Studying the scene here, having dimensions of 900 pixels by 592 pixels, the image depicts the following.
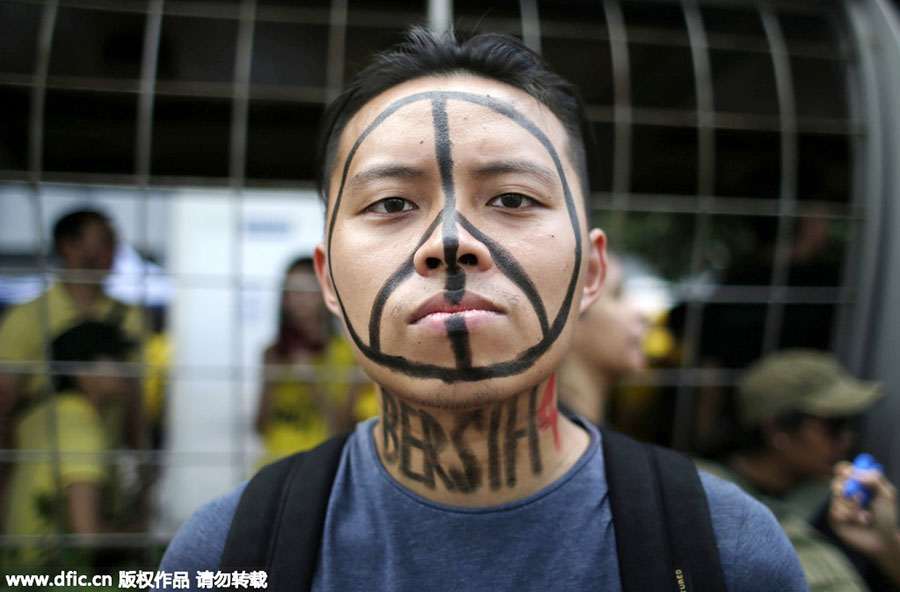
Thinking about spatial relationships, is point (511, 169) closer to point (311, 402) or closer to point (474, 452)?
point (474, 452)

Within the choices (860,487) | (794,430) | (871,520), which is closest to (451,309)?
(860,487)

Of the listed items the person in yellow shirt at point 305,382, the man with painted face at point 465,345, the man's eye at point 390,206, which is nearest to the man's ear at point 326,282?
the man with painted face at point 465,345

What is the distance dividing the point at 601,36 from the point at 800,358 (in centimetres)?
197

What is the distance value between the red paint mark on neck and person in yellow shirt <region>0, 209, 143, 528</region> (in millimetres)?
2378

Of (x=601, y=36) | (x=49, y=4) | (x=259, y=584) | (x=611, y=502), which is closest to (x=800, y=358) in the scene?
(x=601, y=36)

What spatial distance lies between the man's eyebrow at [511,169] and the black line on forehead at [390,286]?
13 cm

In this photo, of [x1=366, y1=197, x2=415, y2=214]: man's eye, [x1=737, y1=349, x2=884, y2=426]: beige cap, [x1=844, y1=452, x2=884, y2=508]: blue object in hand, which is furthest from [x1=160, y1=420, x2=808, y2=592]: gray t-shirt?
[x1=737, y1=349, x2=884, y2=426]: beige cap

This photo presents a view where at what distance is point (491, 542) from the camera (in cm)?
126

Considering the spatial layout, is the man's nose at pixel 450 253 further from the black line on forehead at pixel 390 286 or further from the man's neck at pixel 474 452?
the man's neck at pixel 474 452

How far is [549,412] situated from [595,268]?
1.28ft

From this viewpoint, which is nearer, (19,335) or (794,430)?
(794,430)

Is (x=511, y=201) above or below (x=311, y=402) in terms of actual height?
above

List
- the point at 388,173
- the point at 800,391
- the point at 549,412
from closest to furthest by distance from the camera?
the point at 388,173, the point at 549,412, the point at 800,391

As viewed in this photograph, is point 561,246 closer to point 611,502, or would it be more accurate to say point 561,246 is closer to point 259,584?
point 611,502
